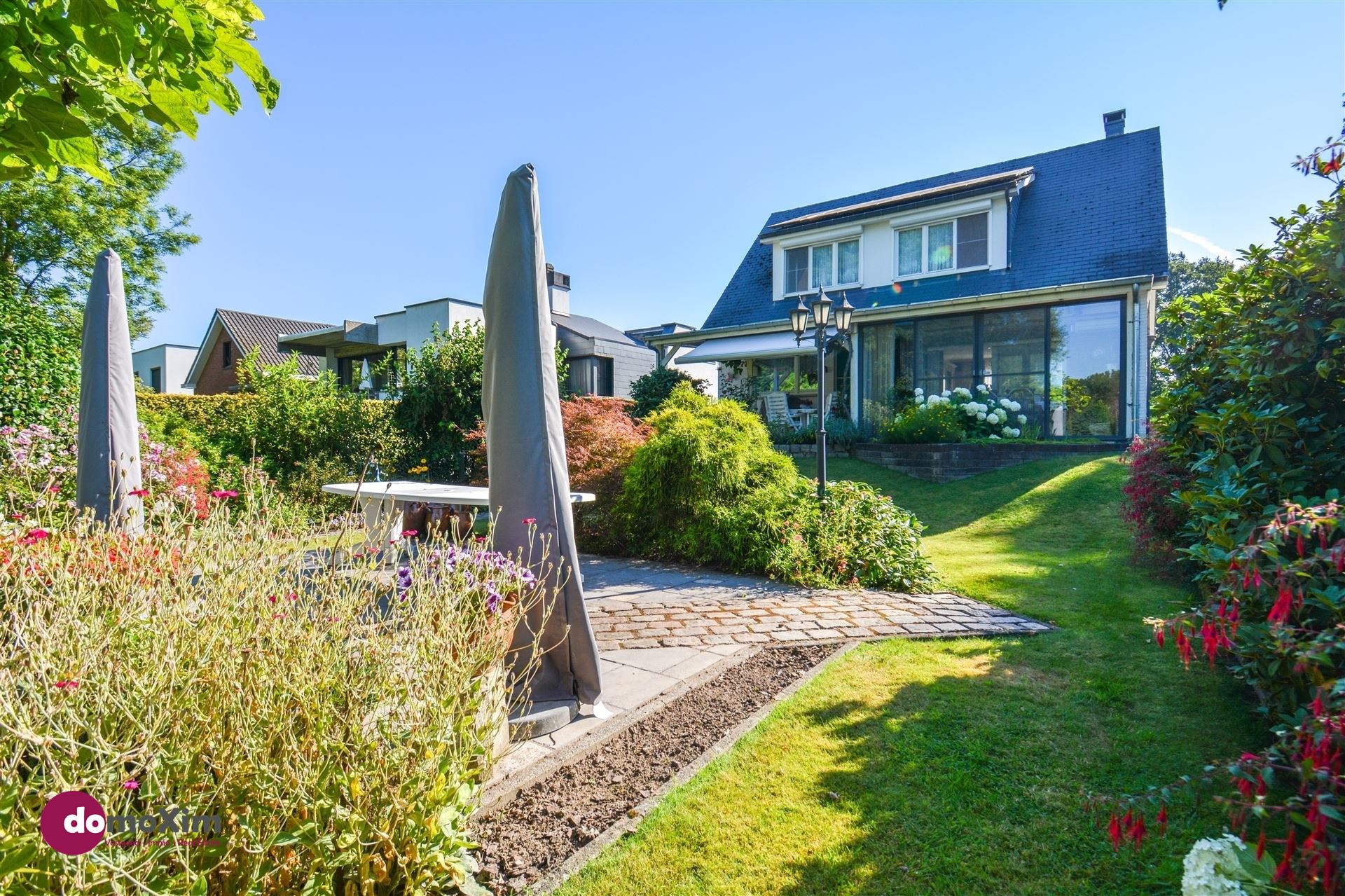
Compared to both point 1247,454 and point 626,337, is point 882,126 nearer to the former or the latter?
point 1247,454

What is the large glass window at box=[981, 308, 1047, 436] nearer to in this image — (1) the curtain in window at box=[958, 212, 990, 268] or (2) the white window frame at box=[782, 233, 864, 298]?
(1) the curtain in window at box=[958, 212, 990, 268]

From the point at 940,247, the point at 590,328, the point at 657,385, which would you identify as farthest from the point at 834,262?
the point at 590,328

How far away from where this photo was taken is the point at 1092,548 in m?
8.48

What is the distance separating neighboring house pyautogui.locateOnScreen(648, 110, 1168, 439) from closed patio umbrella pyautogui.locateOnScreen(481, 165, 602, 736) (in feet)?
43.4

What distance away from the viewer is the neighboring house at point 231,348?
2897cm

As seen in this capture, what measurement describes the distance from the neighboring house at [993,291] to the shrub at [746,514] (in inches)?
324

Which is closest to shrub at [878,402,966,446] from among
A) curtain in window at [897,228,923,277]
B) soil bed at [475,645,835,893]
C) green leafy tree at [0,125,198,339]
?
curtain in window at [897,228,923,277]

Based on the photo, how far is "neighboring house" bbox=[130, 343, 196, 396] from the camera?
36.0 meters

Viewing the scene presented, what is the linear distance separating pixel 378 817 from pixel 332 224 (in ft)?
32.2

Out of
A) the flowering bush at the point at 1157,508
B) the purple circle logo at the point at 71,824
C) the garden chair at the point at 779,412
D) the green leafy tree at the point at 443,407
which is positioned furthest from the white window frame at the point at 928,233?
the purple circle logo at the point at 71,824

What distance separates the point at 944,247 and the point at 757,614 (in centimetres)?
1455

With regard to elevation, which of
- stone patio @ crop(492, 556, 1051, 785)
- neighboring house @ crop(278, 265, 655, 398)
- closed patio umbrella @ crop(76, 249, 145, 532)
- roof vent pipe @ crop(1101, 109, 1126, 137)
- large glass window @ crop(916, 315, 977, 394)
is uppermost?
roof vent pipe @ crop(1101, 109, 1126, 137)

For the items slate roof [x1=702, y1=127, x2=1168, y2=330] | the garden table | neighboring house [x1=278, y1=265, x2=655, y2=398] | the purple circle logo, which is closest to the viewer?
the purple circle logo

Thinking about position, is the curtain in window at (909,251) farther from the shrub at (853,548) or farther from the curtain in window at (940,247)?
the shrub at (853,548)
